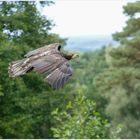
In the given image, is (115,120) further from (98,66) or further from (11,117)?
(98,66)

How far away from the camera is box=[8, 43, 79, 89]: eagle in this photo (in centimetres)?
471

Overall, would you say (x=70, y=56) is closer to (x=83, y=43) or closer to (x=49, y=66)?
(x=49, y=66)

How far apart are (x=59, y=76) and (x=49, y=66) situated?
0.25 metres

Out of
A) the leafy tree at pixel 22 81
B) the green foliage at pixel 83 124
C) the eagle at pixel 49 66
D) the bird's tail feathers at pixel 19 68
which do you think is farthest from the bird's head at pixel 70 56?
the leafy tree at pixel 22 81

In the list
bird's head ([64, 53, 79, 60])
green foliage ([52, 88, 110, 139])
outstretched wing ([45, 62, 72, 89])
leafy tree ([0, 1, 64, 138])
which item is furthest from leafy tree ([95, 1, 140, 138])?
outstretched wing ([45, 62, 72, 89])

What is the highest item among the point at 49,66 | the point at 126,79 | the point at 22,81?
the point at 49,66

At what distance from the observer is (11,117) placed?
58.9 feet

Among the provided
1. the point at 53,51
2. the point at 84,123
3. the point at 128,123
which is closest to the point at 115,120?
the point at 128,123

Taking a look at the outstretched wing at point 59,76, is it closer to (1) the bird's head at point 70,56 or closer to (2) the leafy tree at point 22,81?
(1) the bird's head at point 70,56

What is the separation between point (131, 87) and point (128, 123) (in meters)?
2.05

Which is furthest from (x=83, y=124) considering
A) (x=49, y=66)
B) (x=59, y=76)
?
(x=59, y=76)

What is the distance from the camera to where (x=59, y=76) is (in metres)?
4.77

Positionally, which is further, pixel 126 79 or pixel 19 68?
pixel 126 79

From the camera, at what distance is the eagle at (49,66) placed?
471cm
